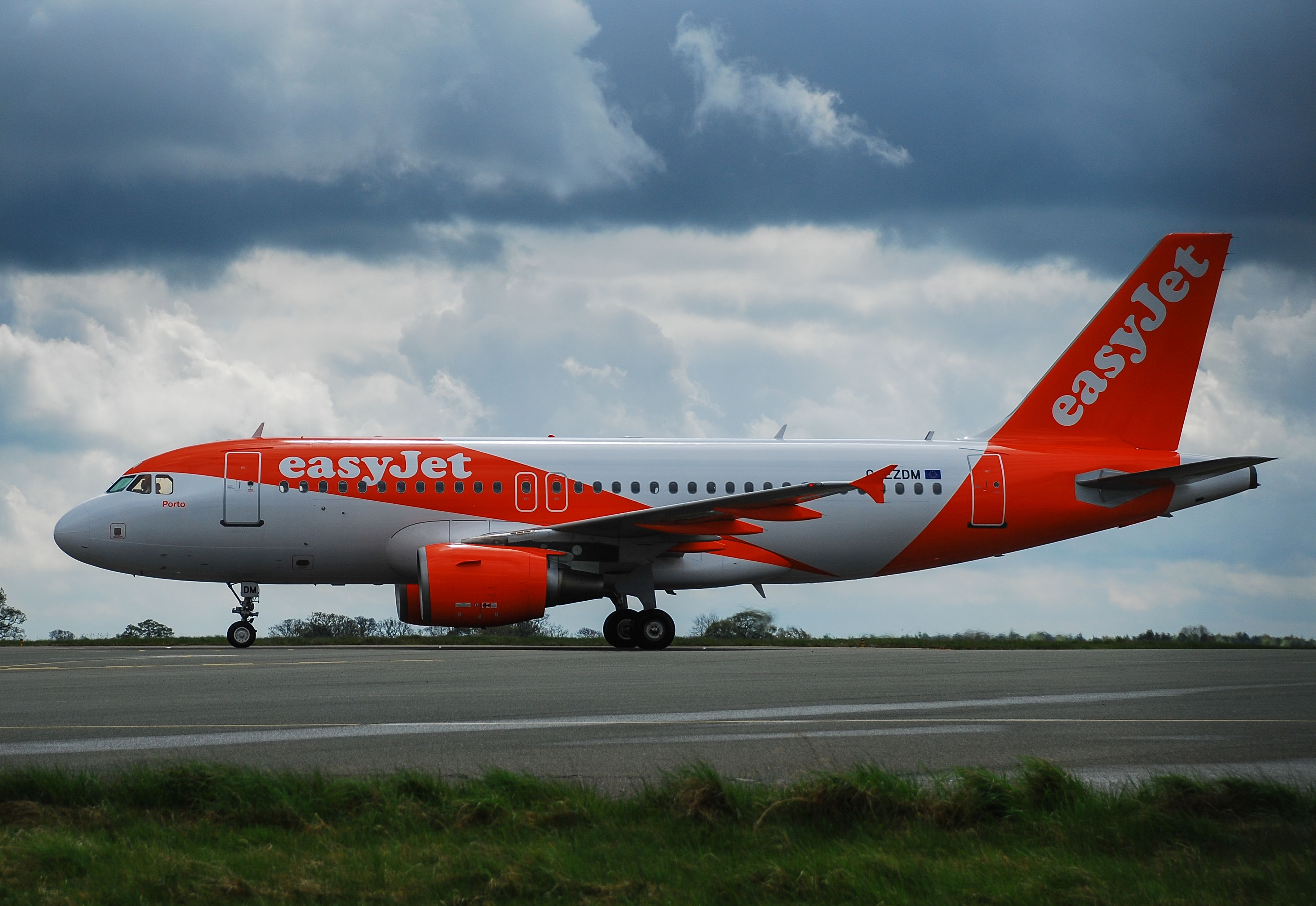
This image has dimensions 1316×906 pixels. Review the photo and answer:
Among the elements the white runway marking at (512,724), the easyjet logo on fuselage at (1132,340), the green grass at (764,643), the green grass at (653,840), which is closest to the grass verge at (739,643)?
the green grass at (764,643)

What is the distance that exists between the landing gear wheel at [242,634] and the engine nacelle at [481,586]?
4479mm

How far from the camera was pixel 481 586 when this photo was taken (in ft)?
60.5

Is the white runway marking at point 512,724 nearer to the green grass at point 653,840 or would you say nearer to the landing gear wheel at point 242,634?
the green grass at point 653,840

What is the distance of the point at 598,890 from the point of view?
387 centimetres

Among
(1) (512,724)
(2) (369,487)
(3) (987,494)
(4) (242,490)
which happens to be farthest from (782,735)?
(3) (987,494)

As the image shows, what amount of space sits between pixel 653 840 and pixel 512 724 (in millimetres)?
3615

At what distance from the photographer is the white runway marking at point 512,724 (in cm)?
688

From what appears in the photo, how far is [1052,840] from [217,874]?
3.08 metres

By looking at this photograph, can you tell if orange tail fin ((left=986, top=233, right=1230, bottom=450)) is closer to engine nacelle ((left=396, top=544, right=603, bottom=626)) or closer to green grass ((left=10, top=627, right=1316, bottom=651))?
green grass ((left=10, top=627, right=1316, bottom=651))

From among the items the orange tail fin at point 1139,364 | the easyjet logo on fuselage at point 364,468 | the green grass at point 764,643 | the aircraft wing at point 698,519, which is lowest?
the green grass at point 764,643

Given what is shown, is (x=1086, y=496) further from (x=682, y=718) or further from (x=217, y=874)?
(x=217, y=874)

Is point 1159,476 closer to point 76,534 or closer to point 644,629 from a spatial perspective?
point 644,629

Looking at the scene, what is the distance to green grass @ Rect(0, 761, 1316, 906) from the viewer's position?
3.86 meters

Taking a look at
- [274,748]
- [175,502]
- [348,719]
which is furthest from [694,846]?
[175,502]
